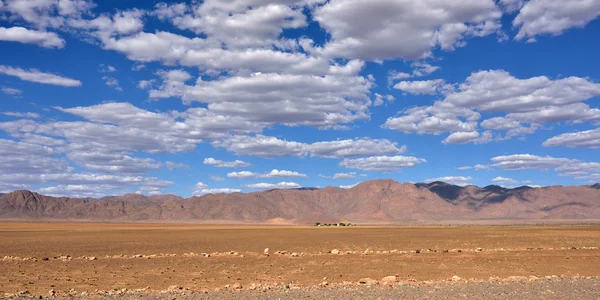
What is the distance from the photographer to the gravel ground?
13.9 m

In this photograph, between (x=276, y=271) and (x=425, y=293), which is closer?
(x=425, y=293)

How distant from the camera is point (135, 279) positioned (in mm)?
20812

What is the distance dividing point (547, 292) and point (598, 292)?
1.44 metres

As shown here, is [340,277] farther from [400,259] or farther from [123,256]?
[123,256]

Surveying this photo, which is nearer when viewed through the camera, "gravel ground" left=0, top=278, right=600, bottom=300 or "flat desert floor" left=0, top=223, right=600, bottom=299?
"gravel ground" left=0, top=278, right=600, bottom=300

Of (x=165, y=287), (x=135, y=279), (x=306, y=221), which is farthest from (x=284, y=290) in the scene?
(x=306, y=221)

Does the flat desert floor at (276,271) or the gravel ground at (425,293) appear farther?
the flat desert floor at (276,271)

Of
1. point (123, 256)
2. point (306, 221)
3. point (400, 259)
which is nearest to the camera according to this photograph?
point (400, 259)

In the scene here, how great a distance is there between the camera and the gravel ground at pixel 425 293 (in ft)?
45.6

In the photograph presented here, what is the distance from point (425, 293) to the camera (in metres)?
14.4

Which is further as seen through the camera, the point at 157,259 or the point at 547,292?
the point at 157,259

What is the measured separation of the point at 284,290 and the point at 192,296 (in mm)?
2812

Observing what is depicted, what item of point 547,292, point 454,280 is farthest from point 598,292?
point 454,280

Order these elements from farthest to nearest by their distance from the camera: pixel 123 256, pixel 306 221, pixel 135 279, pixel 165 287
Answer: pixel 306 221
pixel 123 256
pixel 135 279
pixel 165 287
